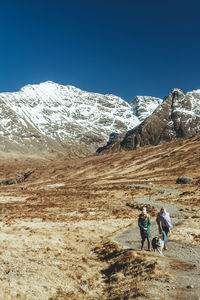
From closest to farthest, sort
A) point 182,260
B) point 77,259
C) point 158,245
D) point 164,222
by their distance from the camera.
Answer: point 182,260 → point 158,245 → point 77,259 → point 164,222

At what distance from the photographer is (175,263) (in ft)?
42.0

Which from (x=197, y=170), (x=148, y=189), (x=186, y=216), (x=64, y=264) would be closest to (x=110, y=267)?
(x=64, y=264)

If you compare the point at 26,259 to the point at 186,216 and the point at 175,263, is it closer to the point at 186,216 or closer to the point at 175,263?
the point at 175,263

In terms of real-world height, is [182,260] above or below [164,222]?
below

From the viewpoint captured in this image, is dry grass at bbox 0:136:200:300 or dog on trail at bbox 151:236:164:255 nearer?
dry grass at bbox 0:136:200:300

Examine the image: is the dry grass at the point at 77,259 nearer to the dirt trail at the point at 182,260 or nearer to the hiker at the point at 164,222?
the dirt trail at the point at 182,260

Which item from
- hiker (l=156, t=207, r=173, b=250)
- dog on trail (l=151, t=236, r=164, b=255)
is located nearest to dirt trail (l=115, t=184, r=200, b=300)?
dog on trail (l=151, t=236, r=164, b=255)

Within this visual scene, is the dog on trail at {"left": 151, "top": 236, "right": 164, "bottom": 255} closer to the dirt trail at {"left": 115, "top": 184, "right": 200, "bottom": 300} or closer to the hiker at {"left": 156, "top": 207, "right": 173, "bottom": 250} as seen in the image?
the dirt trail at {"left": 115, "top": 184, "right": 200, "bottom": 300}

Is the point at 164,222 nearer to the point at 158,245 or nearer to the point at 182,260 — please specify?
the point at 158,245

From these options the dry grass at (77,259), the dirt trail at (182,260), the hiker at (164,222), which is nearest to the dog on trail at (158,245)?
the dirt trail at (182,260)

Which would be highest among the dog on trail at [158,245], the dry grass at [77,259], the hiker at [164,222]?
the hiker at [164,222]

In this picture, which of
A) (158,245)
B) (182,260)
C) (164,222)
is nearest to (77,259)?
(158,245)

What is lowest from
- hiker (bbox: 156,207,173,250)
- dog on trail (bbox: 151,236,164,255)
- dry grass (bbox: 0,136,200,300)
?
dry grass (bbox: 0,136,200,300)

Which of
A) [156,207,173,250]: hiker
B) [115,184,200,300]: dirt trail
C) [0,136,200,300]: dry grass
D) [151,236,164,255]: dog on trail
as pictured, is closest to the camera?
[115,184,200,300]: dirt trail
